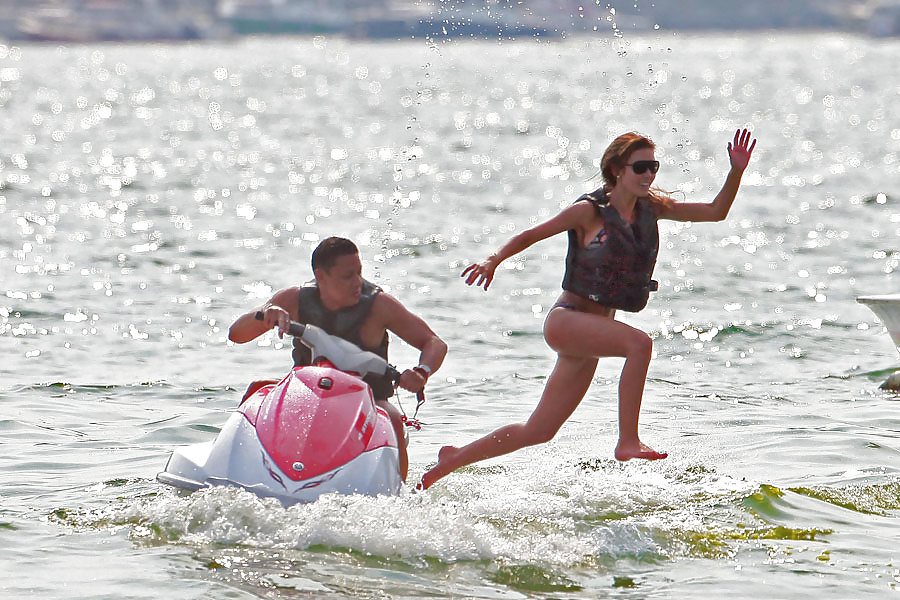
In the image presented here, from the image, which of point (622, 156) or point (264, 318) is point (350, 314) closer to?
point (264, 318)

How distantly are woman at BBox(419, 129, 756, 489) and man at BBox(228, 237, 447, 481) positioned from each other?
0.52 meters

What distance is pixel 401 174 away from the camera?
110 ft

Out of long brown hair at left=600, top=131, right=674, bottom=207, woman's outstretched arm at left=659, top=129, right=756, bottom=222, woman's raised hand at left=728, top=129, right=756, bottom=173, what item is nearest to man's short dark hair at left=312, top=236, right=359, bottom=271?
long brown hair at left=600, top=131, right=674, bottom=207

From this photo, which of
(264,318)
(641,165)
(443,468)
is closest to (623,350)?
(641,165)

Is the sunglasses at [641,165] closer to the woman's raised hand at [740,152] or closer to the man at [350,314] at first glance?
the woman's raised hand at [740,152]

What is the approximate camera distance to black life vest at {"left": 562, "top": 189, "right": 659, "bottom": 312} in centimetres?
726

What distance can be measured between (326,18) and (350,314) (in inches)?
6629

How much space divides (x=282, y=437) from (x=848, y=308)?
10122 millimetres

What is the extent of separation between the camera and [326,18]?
172 metres

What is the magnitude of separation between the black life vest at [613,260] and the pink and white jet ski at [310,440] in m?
1.09

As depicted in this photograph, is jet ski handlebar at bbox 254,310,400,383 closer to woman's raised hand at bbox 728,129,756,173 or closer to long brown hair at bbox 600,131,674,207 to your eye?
long brown hair at bbox 600,131,674,207

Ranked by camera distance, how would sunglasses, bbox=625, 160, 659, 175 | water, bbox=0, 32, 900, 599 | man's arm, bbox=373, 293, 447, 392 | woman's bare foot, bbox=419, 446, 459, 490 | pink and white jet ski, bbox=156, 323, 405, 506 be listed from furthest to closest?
woman's bare foot, bbox=419, 446, 459, 490, man's arm, bbox=373, 293, 447, 392, sunglasses, bbox=625, 160, 659, 175, pink and white jet ski, bbox=156, 323, 405, 506, water, bbox=0, 32, 900, 599

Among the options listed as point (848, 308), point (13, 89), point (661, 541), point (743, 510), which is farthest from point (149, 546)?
point (13, 89)

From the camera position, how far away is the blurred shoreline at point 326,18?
507 ft
